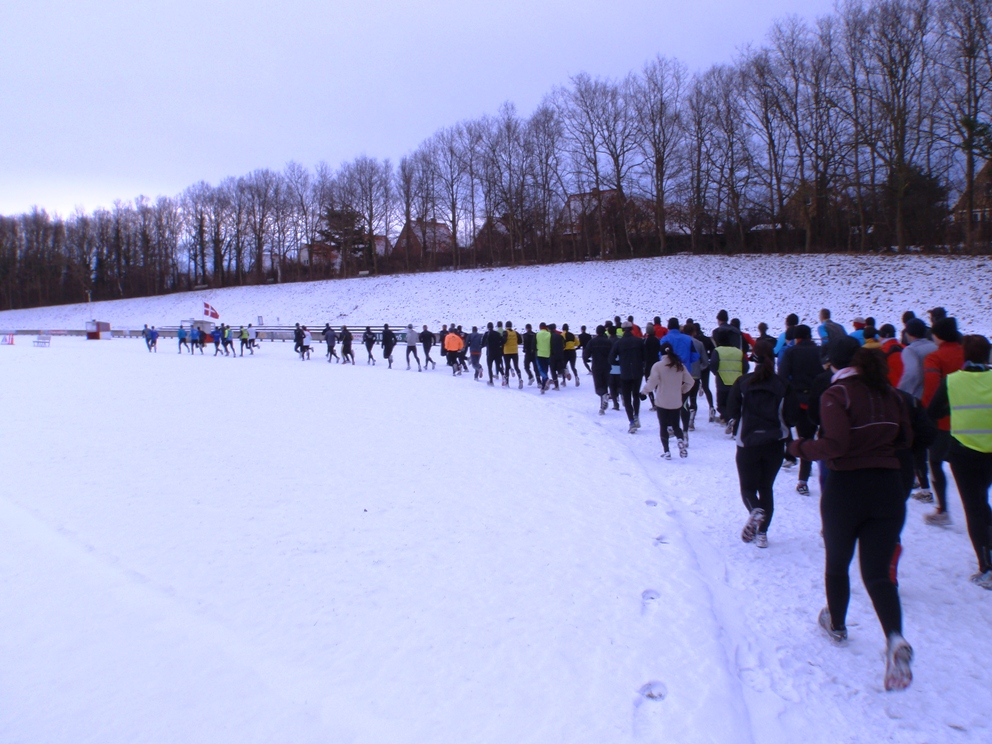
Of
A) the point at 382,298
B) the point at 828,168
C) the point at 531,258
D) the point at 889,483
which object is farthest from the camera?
the point at 531,258

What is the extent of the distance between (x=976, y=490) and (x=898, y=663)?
1.70m

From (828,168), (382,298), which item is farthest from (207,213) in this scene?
(828,168)

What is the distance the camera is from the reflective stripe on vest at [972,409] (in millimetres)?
4012

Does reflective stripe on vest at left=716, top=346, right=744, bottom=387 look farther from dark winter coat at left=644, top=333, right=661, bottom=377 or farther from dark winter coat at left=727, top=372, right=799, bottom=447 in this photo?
dark winter coat at left=727, top=372, right=799, bottom=447

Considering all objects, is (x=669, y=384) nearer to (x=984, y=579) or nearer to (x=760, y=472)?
(x=760, y=472)

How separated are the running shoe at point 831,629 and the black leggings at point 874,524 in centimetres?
46

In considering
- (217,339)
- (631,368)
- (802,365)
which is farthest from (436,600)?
(217,339)

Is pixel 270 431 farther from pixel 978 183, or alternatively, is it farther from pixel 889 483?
pixel 978 183

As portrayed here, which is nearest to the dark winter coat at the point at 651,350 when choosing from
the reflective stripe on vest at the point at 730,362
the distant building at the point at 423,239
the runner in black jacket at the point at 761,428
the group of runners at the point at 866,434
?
the group of runners at the point at 866,434

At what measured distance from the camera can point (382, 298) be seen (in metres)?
44.8

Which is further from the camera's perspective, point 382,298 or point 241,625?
point 382,298

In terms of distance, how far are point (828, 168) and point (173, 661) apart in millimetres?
40500

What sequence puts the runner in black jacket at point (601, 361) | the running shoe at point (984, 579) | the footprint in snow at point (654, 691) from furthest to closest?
1. the runner in black jacket at point (601, 361)
2. the running shoe at point (984, 579)
3. the footprint in snow at point (654, 691)

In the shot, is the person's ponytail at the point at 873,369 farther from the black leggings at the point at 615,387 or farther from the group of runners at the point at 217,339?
the group of runners at the point at 217,339
